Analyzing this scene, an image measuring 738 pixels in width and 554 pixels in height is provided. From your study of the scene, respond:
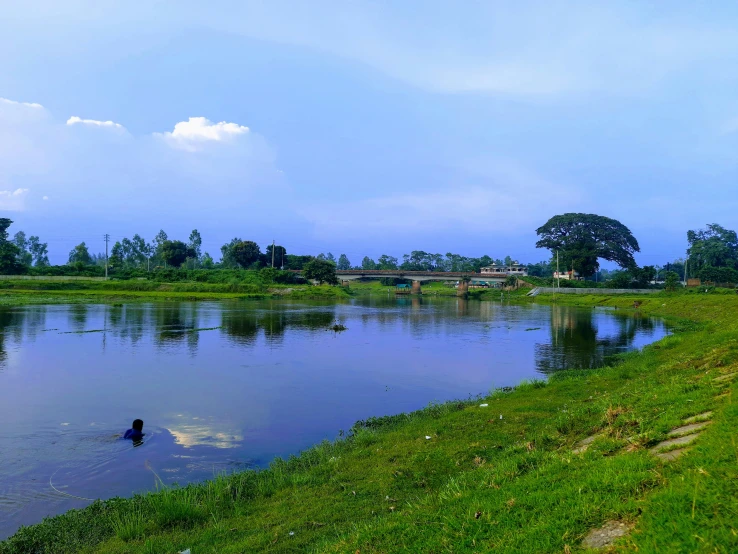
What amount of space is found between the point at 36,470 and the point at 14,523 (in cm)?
266

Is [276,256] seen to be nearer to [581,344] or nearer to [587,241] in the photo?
[587,241]

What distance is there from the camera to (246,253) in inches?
4791

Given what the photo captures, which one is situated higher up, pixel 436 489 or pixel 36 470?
pixel 436 489

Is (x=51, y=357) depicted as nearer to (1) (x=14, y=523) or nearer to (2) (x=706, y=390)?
(1) (x=14, y=523)

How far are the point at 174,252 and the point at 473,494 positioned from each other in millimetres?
124740

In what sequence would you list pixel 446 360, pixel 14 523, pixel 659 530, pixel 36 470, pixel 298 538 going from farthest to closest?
pixel 446 360 → pixel 36 470 → pixel 14 523 → pixel 298 538 → pixel 659 530

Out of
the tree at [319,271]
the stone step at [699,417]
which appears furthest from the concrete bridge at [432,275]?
the stone step at [699,417]

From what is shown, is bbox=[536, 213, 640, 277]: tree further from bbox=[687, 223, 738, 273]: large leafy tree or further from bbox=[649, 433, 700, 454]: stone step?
bbox=[649, 433, 700, 454]: stone step

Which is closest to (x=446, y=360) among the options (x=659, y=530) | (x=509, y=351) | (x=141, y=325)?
(x=509, y=351)

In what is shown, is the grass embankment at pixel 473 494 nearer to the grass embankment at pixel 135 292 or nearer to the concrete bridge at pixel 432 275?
the grass embankment at pixel 135 292

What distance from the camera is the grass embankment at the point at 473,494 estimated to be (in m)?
4.66

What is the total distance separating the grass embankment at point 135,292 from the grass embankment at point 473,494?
59.1 metres

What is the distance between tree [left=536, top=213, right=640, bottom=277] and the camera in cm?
10912

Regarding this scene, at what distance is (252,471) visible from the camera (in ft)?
33.1
